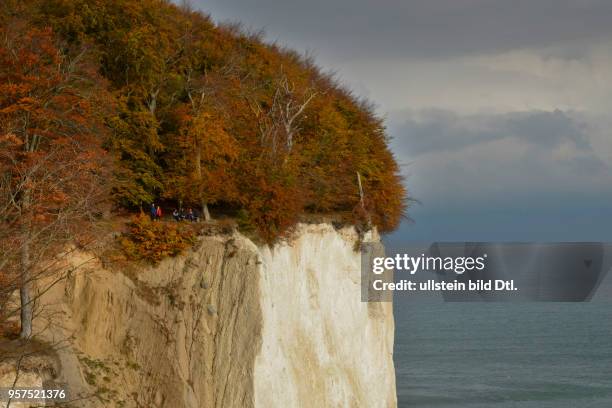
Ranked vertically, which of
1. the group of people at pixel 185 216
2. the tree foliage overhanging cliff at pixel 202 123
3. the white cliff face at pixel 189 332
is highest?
the tree foliage overhanging cliff at pixel 202 123

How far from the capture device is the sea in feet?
247

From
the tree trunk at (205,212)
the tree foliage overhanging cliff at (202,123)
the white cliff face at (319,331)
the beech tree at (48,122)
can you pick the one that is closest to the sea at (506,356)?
the white cliff face at (319,331)

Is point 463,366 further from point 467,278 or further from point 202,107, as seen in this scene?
point 202,107

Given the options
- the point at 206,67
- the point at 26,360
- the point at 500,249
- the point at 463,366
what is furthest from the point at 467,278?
the point at 26,360

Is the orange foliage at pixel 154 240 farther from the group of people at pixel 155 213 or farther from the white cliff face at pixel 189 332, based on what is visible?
the group of people at pixel 155 213

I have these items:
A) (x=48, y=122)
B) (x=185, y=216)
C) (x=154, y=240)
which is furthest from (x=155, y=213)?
(x=48, y=122)

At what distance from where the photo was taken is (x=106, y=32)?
4478 centimetres

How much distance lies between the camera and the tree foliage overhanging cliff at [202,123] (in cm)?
4219

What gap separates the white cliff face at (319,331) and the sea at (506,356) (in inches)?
867

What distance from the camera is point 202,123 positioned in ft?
140

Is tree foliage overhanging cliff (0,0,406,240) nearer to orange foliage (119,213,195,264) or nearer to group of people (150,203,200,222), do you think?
group of people (150,203,200,222)

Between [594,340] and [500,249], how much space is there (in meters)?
12.3

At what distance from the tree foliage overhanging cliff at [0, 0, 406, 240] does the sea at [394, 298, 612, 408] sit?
1060 inches

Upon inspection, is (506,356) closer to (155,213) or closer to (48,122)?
(155,213)
